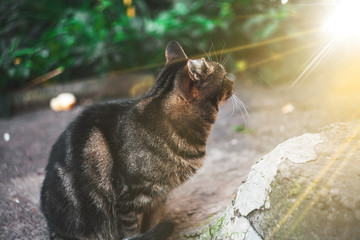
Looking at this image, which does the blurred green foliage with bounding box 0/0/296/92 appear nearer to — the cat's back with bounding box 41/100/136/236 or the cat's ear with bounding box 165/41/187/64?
the cat's ear with bounding box 165/41/187/64

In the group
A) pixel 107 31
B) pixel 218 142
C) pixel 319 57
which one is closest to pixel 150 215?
pixel 218 142

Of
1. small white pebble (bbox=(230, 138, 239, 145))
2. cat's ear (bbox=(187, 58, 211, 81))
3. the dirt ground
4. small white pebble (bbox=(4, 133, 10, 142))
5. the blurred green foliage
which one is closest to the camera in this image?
cat's ear (bbox=(187, 58, 211, 81))

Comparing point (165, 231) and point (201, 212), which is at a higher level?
point (165, 231)

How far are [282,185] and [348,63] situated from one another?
216 centimetres

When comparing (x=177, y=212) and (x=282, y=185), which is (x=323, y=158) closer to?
(x=282, y=185)

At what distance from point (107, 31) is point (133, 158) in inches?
113

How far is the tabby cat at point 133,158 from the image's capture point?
1457 millimetres

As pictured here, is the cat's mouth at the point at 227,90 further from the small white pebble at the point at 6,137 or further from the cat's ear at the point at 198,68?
the small white pebble at the point at 6,137

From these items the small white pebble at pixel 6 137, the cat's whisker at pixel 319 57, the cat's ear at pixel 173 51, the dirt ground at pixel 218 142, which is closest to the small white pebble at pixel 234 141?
the dirt ground at pixel 218 142

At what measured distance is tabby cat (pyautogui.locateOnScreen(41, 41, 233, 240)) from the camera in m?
1.46

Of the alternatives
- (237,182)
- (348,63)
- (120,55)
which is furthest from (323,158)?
(120,55)

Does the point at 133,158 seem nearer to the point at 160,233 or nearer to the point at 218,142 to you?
the point at 160,233

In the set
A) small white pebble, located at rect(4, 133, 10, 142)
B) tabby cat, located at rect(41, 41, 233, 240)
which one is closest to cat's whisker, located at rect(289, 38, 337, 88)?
tabby cat, located at rect(41, 41, 233, 240)

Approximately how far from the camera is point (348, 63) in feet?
9.00
